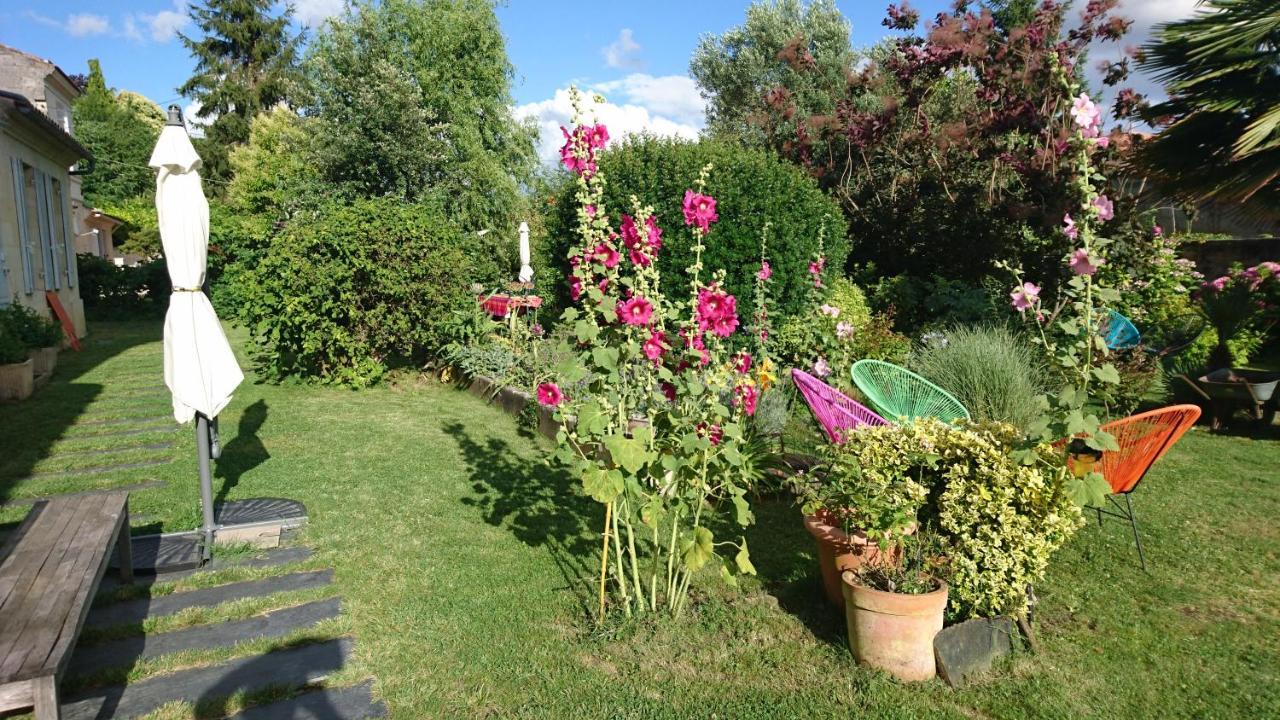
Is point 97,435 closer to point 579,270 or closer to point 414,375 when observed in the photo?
point 414,375

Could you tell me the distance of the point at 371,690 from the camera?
9.30 feet

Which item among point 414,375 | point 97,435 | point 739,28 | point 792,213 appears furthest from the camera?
point 739,28

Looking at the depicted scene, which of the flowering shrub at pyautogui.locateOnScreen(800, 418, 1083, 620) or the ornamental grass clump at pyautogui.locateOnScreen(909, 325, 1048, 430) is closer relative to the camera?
the flowering shrub at pyautogui.locateOnScreen(800, 418, 1083, 620)

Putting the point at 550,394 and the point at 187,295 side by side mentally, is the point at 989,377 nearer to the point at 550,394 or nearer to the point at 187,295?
the point at 550,394

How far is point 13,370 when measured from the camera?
752cm

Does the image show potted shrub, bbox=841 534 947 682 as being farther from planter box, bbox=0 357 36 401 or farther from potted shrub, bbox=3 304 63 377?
potted shrub, bbox=3 304 63 377

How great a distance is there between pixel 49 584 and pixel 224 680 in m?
0.69

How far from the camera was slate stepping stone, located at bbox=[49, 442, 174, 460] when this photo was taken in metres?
6.00

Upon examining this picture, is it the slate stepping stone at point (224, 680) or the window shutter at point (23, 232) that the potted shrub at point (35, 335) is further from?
the slate stepping stone at point (224, 680)

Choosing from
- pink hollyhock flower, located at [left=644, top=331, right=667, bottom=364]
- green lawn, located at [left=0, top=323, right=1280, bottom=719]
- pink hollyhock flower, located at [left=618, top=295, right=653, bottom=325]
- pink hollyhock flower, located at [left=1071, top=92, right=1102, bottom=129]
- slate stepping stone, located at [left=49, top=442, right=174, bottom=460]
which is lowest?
slate stepping stone, located at [left=49, top=442, right=174, bottom=460]

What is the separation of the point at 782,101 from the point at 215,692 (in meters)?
11.3

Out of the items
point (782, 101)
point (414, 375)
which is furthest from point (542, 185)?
point (414, 375)

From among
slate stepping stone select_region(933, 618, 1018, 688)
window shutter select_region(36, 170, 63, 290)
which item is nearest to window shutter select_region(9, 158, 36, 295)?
window shutter select_region(36, 170, 63, 290)

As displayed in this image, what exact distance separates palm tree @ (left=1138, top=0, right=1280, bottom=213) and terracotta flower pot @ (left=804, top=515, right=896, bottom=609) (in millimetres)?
5350
